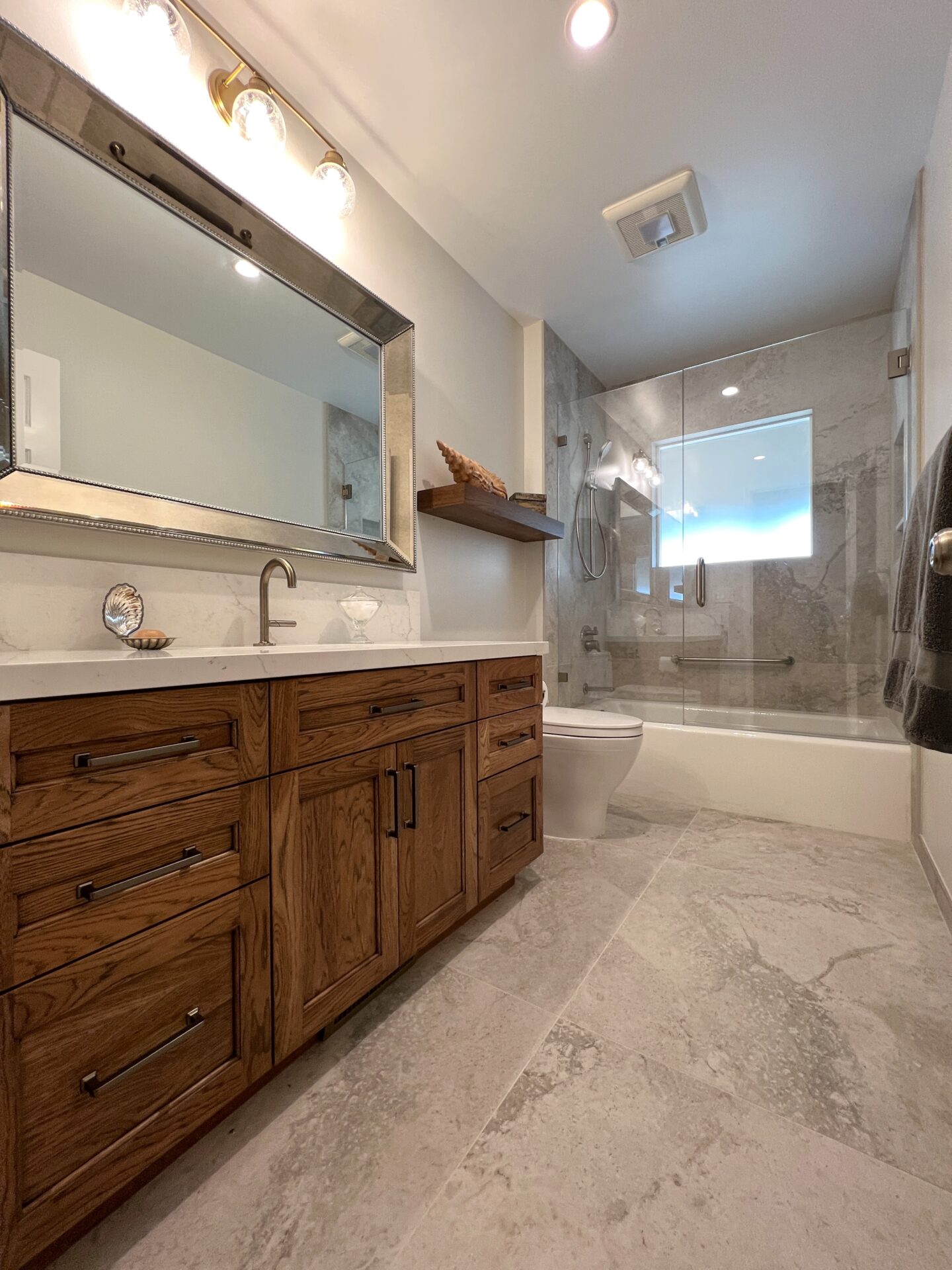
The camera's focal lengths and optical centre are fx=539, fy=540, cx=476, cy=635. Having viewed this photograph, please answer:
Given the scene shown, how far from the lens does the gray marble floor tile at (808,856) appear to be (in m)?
1.74

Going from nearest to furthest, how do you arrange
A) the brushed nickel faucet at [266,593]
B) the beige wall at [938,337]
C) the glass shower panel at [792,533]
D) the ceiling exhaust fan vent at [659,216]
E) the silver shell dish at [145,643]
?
the silver shell dish at [145,643] < the brushed nickel faucet at [266,593] < the beige wall at [938,337] < the ceiling exhaust fan vent at [659,216] < the glass shower panel at [792,533]

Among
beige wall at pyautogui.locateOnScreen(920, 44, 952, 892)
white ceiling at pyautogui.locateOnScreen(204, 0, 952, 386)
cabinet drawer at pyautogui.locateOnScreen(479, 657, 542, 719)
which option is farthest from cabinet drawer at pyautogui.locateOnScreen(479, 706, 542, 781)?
white ceiling at pyautogui.locateOnScreen(204, 0, 952, 386)

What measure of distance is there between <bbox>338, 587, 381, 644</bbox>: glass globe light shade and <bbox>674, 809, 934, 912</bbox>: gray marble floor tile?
1379 mm

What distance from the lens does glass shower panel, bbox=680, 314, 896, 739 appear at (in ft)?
8.14

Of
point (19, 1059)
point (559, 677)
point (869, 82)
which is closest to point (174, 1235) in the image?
point (19, 1059)

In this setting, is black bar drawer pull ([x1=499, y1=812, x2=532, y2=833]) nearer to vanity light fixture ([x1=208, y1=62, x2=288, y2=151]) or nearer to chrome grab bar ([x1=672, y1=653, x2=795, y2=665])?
chrome grab bar ([x1=672, y1=653, x2=795, y2=665])

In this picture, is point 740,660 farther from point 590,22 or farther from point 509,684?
point 590,22

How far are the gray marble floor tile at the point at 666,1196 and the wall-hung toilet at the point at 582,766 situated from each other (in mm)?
1099

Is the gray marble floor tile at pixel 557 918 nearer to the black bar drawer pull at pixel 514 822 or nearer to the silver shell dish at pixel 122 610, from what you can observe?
the black bar drawer pull at pixel 514 822

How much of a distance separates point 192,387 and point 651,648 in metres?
2.50

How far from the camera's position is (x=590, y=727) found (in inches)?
78.7

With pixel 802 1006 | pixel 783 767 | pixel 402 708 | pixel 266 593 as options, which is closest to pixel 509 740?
pixel 402 708

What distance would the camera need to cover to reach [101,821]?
0.69m

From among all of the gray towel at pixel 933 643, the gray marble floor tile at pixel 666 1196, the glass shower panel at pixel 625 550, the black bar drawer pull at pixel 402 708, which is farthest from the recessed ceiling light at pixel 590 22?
the gray marble floor tile at pixel 666 1196
